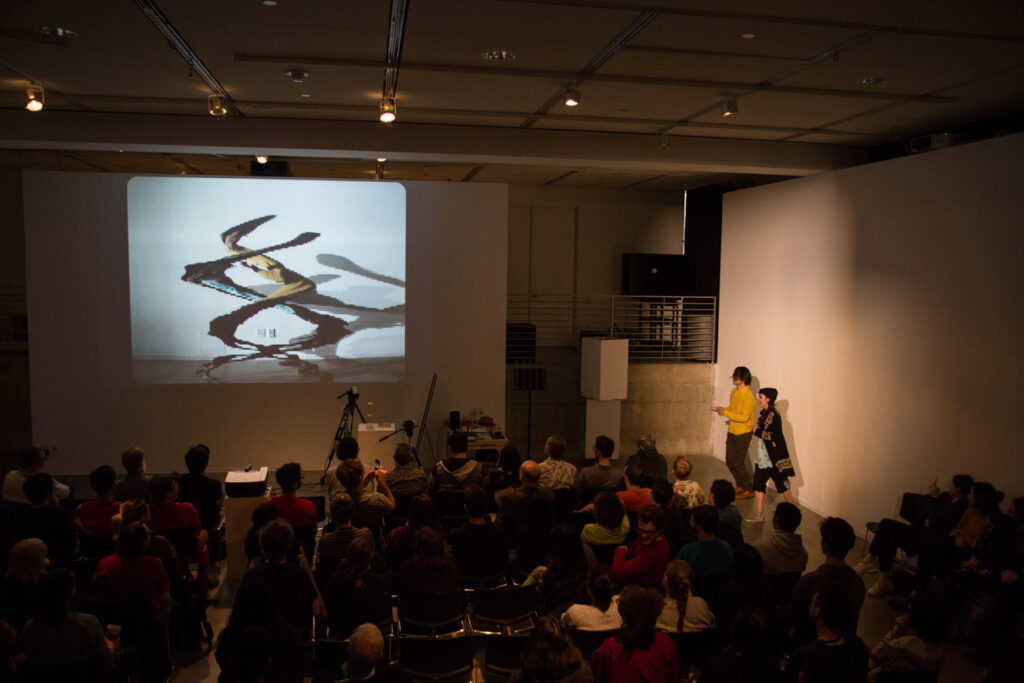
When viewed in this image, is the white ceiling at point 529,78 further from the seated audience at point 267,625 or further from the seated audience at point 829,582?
the seated audience at point 267,625

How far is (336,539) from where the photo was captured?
4.27 meters

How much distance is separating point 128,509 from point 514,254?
8.72 m

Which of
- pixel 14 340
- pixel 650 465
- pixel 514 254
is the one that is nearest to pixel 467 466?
pixel 650 465

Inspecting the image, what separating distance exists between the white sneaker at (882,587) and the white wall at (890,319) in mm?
1173

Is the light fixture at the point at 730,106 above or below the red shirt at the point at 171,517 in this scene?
above

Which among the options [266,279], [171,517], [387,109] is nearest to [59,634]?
[171,517]

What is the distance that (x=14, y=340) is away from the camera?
36.8 feet

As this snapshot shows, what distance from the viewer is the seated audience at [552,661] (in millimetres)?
2826

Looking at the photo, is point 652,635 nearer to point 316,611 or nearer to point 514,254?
point 316,611

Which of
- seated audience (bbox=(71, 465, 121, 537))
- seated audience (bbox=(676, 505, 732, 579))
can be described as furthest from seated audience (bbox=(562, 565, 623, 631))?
seated audience (bbox=(71, 465, 121, 537))

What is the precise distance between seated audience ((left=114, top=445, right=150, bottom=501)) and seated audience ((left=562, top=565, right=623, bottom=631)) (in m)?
3.38

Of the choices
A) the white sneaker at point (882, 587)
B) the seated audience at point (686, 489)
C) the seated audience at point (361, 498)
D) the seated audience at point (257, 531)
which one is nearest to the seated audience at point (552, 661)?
the seated audience at point (361, 498)

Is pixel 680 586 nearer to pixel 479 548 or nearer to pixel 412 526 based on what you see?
pixel 479 548

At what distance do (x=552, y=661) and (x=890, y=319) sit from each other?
5.62 m
